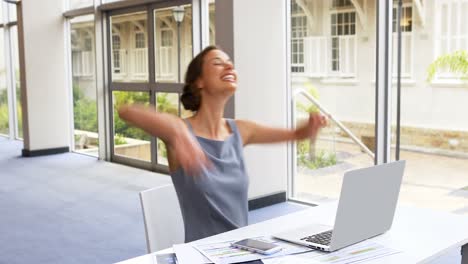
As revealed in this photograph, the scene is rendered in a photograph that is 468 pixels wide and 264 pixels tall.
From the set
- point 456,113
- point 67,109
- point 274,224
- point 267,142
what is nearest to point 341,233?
point 274,224

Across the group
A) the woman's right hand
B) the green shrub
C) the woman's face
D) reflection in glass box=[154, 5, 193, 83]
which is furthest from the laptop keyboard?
reflection in glass box=[154, 5, 193, 83]

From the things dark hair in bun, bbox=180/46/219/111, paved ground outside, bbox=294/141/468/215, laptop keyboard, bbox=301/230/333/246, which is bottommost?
paved ground outside, bbox=294/141/468/215

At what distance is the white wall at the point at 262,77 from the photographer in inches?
201

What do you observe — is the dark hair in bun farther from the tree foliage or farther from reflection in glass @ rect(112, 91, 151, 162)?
reflection in glass @ rect(112, 91, 151, 162)

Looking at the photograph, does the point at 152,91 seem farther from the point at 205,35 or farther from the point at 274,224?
the point at 274,224

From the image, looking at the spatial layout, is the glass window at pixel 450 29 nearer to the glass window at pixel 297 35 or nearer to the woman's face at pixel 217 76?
the glass window at pixel 297 35

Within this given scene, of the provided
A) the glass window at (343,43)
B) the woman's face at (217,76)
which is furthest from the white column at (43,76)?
the woman's face at (217,76)

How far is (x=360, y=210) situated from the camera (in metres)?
1.96

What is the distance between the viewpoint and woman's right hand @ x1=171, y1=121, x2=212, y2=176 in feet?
6.48

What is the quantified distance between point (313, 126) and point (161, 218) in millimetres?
790

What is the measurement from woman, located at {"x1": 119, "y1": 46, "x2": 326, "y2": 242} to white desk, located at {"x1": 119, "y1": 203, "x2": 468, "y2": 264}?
4.2 inches

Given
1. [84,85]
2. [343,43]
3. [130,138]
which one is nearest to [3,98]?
[84,85]

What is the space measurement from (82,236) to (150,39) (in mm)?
3619

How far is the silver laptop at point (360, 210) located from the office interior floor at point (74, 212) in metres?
2.07
